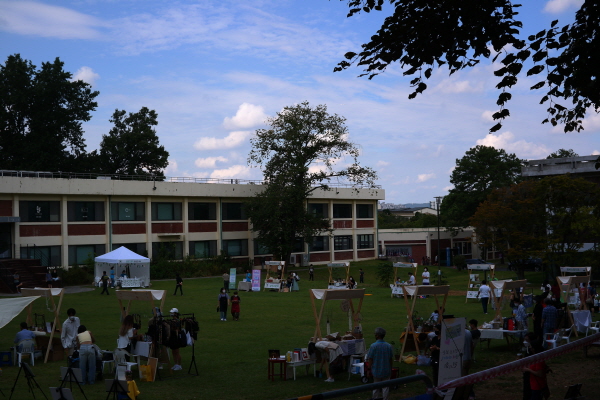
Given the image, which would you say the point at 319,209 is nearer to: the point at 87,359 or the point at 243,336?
the point at 243,336

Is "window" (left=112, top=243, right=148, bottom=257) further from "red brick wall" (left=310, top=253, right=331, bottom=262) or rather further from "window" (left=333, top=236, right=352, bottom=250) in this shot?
"window" (left=333, top=236, right=352, bottom=250)

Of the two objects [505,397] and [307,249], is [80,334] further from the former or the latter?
[307,249]

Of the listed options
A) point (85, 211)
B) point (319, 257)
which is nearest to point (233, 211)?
point (319, 257)

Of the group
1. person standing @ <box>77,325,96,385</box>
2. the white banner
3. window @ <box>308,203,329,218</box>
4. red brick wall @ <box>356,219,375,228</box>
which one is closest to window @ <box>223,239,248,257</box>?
window @ <box>308,203,329,218</box>

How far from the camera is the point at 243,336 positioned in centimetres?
2272

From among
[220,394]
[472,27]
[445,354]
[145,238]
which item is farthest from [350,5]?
[145,238]

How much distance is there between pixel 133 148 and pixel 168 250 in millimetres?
25380

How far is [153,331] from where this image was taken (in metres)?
16.4

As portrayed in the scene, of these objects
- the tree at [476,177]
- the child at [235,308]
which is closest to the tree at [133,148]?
the tree at [476,177]

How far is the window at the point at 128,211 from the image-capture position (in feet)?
169

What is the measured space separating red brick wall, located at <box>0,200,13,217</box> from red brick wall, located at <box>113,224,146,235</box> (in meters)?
8.55

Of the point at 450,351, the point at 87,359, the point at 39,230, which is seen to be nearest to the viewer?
the point at 450,351

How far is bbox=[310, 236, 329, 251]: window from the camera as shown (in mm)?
68250

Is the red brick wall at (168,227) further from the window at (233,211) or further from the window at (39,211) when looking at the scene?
the window at (39,211)
